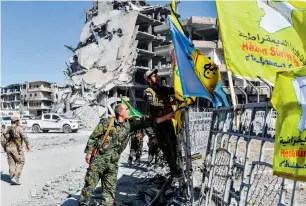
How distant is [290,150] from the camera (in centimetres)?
247

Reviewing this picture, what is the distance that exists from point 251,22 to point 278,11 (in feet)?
1.58

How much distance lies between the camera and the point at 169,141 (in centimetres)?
595

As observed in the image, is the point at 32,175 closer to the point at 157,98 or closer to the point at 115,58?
the point at 157,98

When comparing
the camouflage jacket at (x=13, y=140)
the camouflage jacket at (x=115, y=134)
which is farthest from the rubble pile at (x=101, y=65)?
the camouflage jacket at (x=115, y=134)

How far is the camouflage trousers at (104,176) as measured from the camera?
5.26 m

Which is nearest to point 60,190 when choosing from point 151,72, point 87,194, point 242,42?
point 87,194

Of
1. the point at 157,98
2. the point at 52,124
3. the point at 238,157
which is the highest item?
the point at 157,98

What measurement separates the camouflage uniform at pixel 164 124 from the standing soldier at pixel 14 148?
16.7 feet

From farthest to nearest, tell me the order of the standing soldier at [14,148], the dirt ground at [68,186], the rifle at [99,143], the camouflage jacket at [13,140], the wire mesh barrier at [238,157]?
1. the camouflage jacket at [13,140]
2. the standing soldier at [14,148]
3. the dirt ground at [68,186]
4. the rifle at [99,143]
5. the wire mesh barrier at [238,157]

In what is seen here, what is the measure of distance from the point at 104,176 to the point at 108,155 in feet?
1.13

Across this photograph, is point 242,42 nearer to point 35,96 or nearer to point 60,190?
point 60,190

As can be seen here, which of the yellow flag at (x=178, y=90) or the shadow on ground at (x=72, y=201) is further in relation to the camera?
the shadow on ground at (x=72, y=201)

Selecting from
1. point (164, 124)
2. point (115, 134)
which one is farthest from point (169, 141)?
point (115, 134)

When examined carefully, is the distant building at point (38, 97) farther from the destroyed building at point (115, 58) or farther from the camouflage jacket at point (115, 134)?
the camouflage jacket at point (115, 134)
